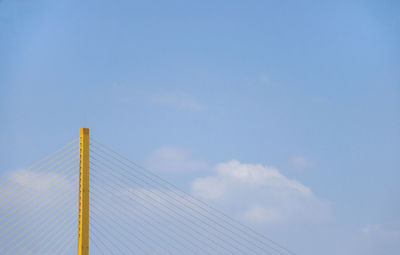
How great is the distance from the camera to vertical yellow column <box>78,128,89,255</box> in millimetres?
14250

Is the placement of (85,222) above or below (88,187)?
below

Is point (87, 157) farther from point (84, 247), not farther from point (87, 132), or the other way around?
point (84, 247)

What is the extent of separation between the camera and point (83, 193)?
14594 mm

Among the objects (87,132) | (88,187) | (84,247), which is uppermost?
(87,132)

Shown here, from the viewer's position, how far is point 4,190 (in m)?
14.7

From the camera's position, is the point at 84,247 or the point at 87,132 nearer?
the point at 84,247

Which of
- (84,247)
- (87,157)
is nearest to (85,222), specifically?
(84,247)

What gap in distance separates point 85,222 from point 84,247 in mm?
811

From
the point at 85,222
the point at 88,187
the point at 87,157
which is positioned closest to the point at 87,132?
the point at 87,157

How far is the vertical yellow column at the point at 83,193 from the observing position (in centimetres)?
1425

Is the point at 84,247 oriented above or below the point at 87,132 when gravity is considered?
below

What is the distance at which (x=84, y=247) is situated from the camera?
14203 mm

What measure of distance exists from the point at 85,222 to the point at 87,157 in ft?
7.33

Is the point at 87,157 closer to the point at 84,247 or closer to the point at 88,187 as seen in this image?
the point at 88,187
